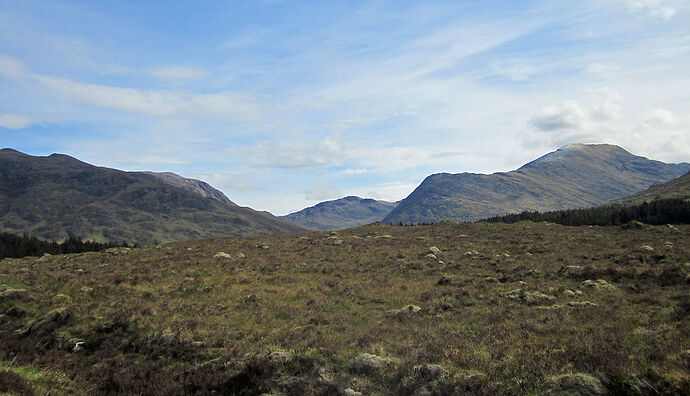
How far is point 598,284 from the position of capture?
21.4m

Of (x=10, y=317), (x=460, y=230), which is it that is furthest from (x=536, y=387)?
(x=460, y=230)

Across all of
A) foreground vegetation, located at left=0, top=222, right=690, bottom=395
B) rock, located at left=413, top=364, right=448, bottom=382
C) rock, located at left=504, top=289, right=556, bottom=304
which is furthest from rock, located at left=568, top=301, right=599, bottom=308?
rock, located at left=413, top=364, right=448, bottom=382

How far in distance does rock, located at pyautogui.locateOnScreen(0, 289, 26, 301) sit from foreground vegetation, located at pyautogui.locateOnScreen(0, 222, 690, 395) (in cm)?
22

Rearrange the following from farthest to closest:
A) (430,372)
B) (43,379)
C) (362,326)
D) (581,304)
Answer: (581,304) < (362,326) < (43,379) < (430,372)

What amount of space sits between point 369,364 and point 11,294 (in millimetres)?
23620

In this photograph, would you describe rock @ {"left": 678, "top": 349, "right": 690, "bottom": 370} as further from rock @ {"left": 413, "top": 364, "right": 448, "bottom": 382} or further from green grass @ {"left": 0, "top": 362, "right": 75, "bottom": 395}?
green grass @ {"left": 0, "top": 362, "right": 75, "bottom": 395}

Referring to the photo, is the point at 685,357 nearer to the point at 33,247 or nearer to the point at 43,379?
the point at 43,379

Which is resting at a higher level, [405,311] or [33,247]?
[405,311]

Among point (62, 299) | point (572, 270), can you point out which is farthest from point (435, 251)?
point (62, 299)

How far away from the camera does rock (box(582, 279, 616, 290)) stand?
68.5 feet

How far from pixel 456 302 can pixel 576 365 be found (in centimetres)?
973

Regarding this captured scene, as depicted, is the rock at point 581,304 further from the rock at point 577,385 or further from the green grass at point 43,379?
the green grass at point 43,379

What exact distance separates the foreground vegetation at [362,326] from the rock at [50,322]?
61 mm

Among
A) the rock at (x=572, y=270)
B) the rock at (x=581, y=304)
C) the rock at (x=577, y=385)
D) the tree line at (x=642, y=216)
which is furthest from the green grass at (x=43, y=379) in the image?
the tree line at (x=642, y=216)
